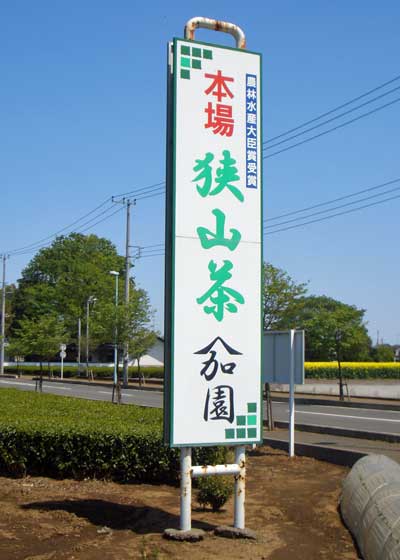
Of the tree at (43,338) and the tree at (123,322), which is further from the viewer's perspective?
the tree at (43,338)

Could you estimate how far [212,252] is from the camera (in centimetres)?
649

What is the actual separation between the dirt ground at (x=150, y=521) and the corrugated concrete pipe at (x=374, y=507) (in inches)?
8.2

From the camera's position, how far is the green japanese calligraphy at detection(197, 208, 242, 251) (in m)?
6.48

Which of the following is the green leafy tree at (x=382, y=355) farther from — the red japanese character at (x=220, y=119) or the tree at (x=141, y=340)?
the red japanese character at (x=220, y=119)

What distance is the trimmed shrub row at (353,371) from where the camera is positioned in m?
46.3

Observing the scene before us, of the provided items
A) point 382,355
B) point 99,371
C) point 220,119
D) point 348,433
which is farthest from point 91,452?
point 382,355

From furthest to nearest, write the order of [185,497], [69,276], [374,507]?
[69,276] < [185,497] < [374,507]

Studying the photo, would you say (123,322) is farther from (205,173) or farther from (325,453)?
(205,173)

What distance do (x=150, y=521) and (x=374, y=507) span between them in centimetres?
227

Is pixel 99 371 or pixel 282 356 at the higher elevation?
pixel 282 356

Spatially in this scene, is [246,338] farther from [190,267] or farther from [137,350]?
[137,350]

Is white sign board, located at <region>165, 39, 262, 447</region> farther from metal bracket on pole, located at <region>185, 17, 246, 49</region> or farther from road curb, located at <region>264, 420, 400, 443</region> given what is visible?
road curb, located at <region>264, 420, 400, 443</region>

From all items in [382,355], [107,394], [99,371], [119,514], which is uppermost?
[382,355]

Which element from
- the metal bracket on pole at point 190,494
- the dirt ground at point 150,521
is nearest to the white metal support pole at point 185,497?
the metal bracket on pole at point 190,494
